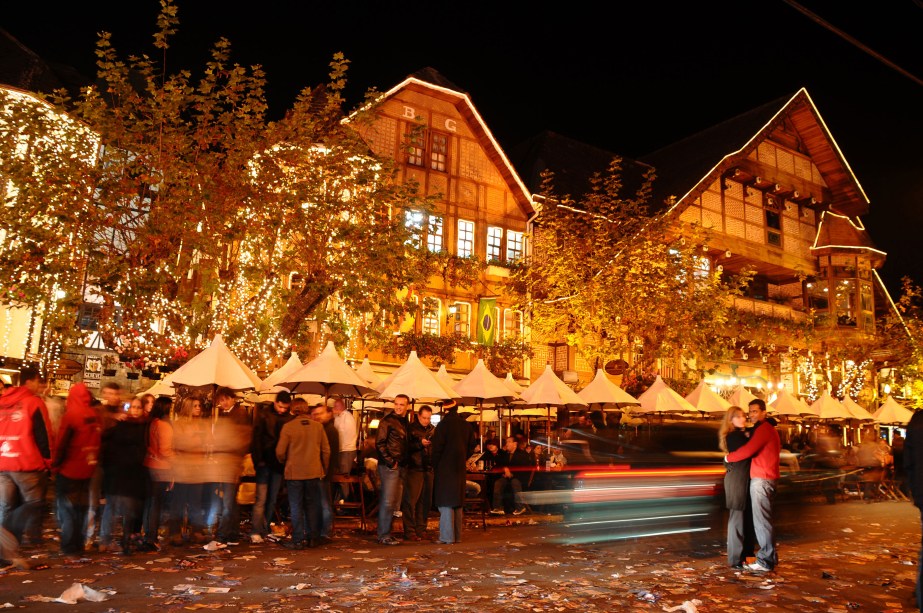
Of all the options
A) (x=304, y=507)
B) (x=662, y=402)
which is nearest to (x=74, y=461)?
(x=304, y=507)

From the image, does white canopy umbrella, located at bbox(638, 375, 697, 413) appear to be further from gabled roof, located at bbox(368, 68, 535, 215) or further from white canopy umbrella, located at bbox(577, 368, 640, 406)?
gabled roof, located at bbox(368, 68, 535, 215)

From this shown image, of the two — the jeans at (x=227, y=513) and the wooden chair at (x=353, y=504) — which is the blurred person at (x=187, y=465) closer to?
the jeans at (x=227, y=513)

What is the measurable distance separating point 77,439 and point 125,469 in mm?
702

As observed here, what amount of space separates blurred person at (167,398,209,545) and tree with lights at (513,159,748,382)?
17203mm

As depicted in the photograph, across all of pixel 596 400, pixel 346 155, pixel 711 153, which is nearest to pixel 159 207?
pixel 346 155

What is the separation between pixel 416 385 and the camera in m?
14.6

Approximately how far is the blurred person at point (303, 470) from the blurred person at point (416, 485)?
146cm

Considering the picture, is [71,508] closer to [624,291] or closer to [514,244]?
[624,291]

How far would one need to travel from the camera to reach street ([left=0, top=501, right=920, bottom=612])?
747 cm

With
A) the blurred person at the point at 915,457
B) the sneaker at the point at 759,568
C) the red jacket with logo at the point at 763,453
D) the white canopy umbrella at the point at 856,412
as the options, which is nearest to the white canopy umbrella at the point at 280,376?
the red jacket with logo at the point at 763,453

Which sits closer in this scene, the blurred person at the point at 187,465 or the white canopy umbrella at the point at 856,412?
the blurred person at the point at 187,465

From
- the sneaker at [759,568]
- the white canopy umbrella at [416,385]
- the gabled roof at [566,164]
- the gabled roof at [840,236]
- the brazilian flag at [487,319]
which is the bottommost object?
the sneaker at [759,568]

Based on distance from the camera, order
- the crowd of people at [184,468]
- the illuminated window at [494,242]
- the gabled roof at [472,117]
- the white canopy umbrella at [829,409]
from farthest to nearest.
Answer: the illuminated window at [494,242] < the gabled roof at [472,117] < the white canopy umbrella at [829,409] < the crowd of people at [184,468]

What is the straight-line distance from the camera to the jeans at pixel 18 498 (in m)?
8.66
